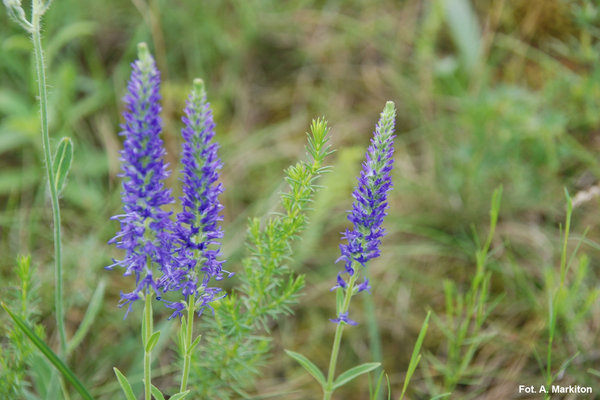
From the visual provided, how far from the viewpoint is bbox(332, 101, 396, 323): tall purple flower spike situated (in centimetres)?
186

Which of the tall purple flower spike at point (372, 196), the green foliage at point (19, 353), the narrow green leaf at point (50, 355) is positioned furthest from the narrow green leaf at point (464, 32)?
the narrow green leaf at point (50, 355)

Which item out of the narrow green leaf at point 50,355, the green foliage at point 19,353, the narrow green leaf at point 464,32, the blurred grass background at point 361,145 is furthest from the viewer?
the narrow green leaf at point 464,32

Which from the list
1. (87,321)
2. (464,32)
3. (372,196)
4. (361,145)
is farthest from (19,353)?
(464,32)

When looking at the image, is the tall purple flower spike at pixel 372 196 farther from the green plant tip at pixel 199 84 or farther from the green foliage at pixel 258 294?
the green plant tip at pixel 199 84

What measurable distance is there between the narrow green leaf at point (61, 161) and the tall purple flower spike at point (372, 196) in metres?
1.17

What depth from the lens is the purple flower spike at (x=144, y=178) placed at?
1.64m

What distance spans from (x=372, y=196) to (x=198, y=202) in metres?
0.57

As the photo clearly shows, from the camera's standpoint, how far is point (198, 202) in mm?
1792

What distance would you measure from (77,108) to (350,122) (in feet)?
6.88

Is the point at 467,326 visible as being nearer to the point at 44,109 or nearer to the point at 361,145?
the point at 44,109

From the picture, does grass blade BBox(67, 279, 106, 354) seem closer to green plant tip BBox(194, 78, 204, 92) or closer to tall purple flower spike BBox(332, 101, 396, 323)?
tall purple flower spike BBox(332, 101, 396, 323)

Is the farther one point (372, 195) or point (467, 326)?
point (467, 326)

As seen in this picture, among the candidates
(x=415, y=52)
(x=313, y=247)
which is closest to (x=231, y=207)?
(x=313, y=247)

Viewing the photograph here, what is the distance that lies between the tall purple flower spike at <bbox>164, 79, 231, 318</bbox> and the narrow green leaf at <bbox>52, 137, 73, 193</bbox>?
71 cm
